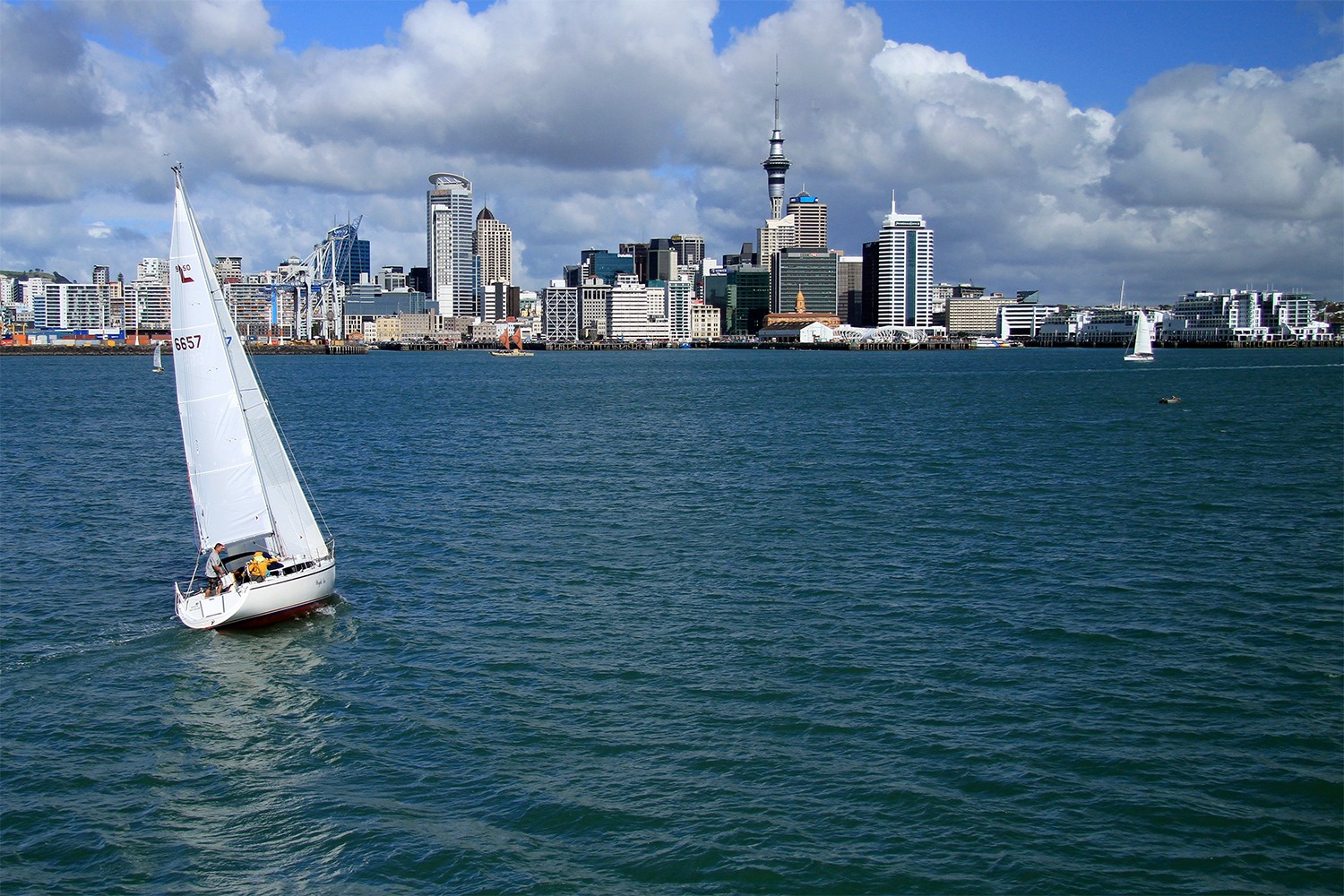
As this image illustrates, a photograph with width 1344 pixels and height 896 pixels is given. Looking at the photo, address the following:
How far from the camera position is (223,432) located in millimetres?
23266

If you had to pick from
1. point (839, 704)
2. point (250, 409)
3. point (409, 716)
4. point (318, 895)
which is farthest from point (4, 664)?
point (839, 704)

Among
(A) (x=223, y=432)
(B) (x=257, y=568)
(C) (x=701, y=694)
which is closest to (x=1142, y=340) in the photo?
(C) (x=701, y=694)

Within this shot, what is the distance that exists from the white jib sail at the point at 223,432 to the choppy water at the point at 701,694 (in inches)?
93.3

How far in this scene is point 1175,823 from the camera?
45.5ft

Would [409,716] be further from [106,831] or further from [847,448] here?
[847,448]

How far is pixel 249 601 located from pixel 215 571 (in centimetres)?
178

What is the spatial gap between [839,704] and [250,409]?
14816 mm

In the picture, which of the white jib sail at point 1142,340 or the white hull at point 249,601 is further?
the white jib sail at point 1142,340

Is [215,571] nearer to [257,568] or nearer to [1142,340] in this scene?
[257,568]

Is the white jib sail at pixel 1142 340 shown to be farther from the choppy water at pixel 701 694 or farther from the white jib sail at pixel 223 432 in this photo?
the white jib sail at pixel 223 432

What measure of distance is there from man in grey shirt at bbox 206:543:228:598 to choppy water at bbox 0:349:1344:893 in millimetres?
1042

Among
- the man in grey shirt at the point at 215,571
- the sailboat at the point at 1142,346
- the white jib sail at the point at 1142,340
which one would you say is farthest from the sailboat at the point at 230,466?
the white jib sail at the point at 1142,340

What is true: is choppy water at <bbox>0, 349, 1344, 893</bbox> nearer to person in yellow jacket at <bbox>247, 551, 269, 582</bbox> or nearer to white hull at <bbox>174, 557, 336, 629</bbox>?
white hull at <bbox>174, 557, 336, 629</bbox>

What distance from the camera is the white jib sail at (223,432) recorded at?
22.7 m
